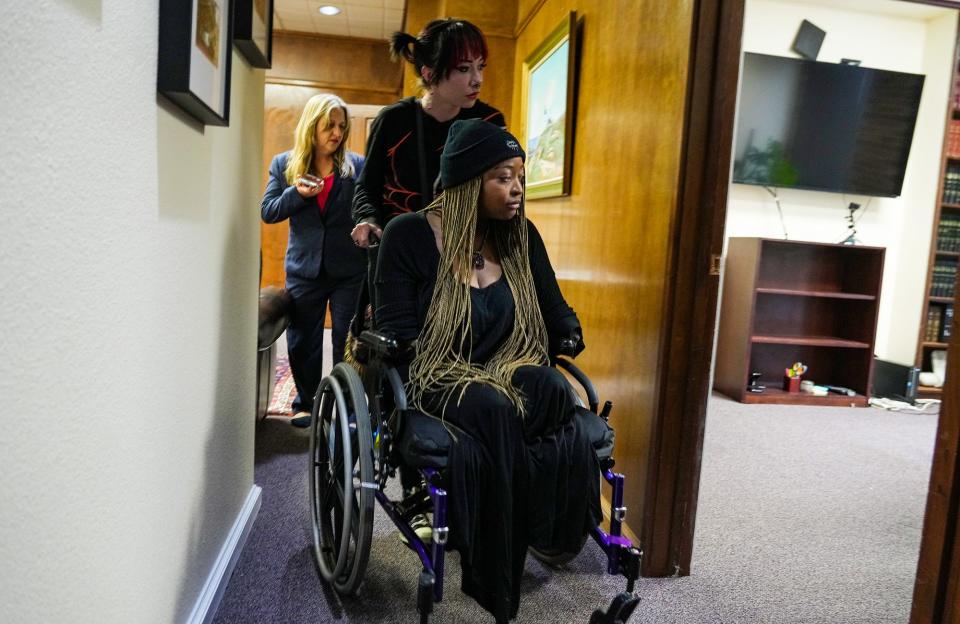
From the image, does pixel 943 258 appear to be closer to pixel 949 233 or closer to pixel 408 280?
pixel 949 233

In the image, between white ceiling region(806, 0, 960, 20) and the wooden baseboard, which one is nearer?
the wooden baseboard

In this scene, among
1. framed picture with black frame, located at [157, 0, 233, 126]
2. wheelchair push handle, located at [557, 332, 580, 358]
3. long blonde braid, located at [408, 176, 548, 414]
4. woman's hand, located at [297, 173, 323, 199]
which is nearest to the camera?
framed picture with black frame, located at [157, 0, 233, 126]

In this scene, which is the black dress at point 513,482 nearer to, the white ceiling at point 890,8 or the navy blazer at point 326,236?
the navy blazer at point 326,236

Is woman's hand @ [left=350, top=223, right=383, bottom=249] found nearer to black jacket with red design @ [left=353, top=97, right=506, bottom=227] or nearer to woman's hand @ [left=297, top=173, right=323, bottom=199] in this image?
black jacket with red design @ [left=353, top=97, right=506, bottom=227]

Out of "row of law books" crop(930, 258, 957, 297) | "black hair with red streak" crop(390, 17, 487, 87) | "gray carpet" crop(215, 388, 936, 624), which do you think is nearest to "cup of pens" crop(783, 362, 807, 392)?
"row of law books" crop(930, 258, 957, 297)

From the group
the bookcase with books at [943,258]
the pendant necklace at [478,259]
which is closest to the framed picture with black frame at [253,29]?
the pendant necklace at [478,259]

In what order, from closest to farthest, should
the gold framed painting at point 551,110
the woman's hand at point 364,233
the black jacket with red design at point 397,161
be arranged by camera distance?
1. the woman's hand at point 364,233
2. the black jacket with red design at point 397,161
3. the gold framed painting at point 551,110

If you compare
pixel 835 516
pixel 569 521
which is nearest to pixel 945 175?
pixel 835 516

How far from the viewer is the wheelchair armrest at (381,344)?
53.6 inches

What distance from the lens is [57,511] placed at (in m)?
0.71

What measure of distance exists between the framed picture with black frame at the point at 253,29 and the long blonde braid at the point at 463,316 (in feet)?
1.83

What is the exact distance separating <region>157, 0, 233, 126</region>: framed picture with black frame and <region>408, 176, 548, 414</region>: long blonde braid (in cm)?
53

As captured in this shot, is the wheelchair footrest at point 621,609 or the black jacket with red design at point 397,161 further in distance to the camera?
the black jacket with red design at point 397,161

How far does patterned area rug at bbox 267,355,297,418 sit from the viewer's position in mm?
3146
